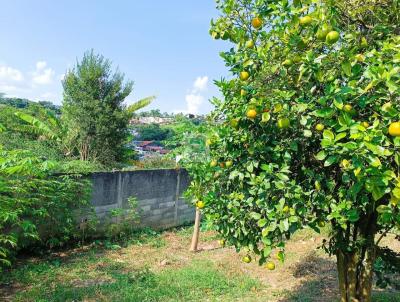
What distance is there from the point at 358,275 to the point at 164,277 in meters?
2.96

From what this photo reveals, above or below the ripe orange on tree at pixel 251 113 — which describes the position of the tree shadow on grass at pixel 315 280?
below

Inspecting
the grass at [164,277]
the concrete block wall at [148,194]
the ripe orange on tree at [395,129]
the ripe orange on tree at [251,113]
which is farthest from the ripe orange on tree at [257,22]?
the concrete block wall at [148,194]

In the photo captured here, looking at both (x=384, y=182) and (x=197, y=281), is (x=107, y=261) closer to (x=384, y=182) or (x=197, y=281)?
(x=197, y=281)

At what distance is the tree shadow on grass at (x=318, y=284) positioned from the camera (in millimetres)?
4746

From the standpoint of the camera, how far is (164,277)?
17.7ft

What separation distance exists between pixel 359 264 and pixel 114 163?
32.6 feet

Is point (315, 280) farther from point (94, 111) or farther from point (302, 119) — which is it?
point (94, 111)

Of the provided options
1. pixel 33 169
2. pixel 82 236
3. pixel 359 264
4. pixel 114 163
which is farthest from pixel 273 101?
pixel 114 163

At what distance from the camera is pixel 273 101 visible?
2.37 m

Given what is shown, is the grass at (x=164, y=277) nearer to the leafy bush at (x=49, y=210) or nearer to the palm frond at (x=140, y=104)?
the leafy bush at (x=49, y=210)

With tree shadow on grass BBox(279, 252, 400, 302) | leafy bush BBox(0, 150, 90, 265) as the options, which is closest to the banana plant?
leafy bush BBox(0, 150, 90, 265)

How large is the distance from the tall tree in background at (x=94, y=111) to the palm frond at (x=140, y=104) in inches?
14.0

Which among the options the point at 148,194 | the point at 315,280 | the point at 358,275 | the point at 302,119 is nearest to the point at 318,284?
the point at 315,280

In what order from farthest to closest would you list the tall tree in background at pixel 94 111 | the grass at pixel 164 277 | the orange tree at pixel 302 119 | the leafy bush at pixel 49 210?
the tall tree in background at pixel 94 111, the leafy bush at pixel 49 210, the grass at pixel 164 277, the orange tree at pixel 302 119
